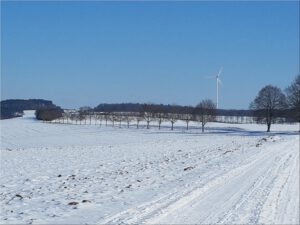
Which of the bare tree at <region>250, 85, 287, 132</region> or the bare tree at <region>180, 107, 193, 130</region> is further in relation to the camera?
the bare tree at <region>180, 107, 193, 130</region>

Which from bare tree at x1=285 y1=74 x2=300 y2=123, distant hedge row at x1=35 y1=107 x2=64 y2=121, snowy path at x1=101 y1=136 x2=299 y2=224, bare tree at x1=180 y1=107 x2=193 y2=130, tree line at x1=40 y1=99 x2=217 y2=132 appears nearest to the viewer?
snowy path at x1=101 y1=136 x2=299 y2=224

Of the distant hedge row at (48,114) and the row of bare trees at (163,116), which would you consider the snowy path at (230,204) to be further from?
the distant hedge row at (48,114)

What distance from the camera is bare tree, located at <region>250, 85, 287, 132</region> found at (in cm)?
9856

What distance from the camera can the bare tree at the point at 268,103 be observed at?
323 ft

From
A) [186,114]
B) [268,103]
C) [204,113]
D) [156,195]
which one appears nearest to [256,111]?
[268,103]

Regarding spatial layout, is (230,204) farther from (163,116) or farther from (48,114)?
(48,114)

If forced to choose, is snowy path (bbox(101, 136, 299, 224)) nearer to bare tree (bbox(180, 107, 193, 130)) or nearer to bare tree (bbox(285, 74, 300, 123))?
bare tree (bbox(285, 74, 300, 123))

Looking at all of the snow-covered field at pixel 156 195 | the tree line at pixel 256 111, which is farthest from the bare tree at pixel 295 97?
the snow-covered field at pixel 156 195

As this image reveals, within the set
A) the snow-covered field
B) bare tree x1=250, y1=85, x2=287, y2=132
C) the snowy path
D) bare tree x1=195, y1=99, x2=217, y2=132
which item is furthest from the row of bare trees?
the snowy path

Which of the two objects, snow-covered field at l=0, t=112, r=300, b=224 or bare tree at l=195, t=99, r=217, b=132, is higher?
bare tree at l=195, t=99, r=217, b=132

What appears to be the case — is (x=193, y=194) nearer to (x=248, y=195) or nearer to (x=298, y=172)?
(x=248, y=195)

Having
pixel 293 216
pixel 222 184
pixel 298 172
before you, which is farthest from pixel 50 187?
pixel 298 172

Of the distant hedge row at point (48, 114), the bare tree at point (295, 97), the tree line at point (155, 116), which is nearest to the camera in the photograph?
the bare tree at point (295, 97)

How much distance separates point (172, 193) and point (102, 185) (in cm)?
300
